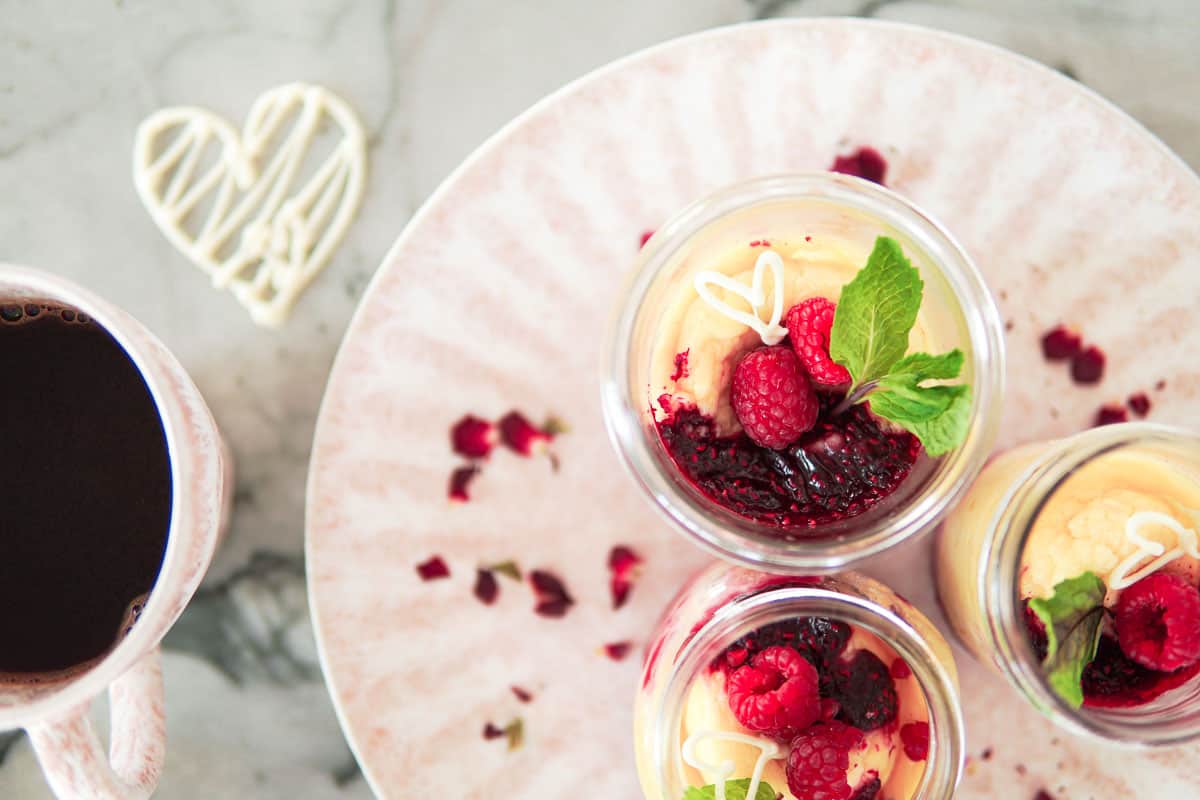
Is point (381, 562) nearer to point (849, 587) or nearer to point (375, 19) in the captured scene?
point (849, 587)

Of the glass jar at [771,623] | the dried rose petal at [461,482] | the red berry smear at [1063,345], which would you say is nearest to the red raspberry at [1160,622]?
the glass jar at [771,623]

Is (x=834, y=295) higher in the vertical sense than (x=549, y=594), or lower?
higher

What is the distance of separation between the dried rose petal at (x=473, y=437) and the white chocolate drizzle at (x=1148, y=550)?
1.98 feet

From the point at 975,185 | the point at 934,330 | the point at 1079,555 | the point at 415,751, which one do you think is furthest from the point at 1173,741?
the point at 415,751

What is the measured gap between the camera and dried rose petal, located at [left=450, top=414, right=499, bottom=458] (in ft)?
3.49

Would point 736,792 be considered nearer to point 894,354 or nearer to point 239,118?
point 894,354

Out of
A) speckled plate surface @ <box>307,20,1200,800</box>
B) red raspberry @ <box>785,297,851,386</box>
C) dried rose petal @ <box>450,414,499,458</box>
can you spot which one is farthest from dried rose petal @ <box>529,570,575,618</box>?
red raspberry @ <box>785,297,851,386</box>

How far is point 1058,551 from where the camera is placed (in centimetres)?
90

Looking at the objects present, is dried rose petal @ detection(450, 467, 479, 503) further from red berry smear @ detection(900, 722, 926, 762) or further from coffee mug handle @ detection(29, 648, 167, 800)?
red berry smear @ detection(900, 722, 926, 762)

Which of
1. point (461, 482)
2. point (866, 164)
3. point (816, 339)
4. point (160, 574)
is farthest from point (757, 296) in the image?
point (160, 574)

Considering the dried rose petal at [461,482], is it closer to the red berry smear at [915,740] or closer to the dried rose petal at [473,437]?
the dried rose petal at [473,437]

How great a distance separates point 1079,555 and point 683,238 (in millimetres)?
453

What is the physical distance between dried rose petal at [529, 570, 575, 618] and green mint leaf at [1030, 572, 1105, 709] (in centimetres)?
46

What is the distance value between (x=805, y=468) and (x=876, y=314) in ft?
0.53
